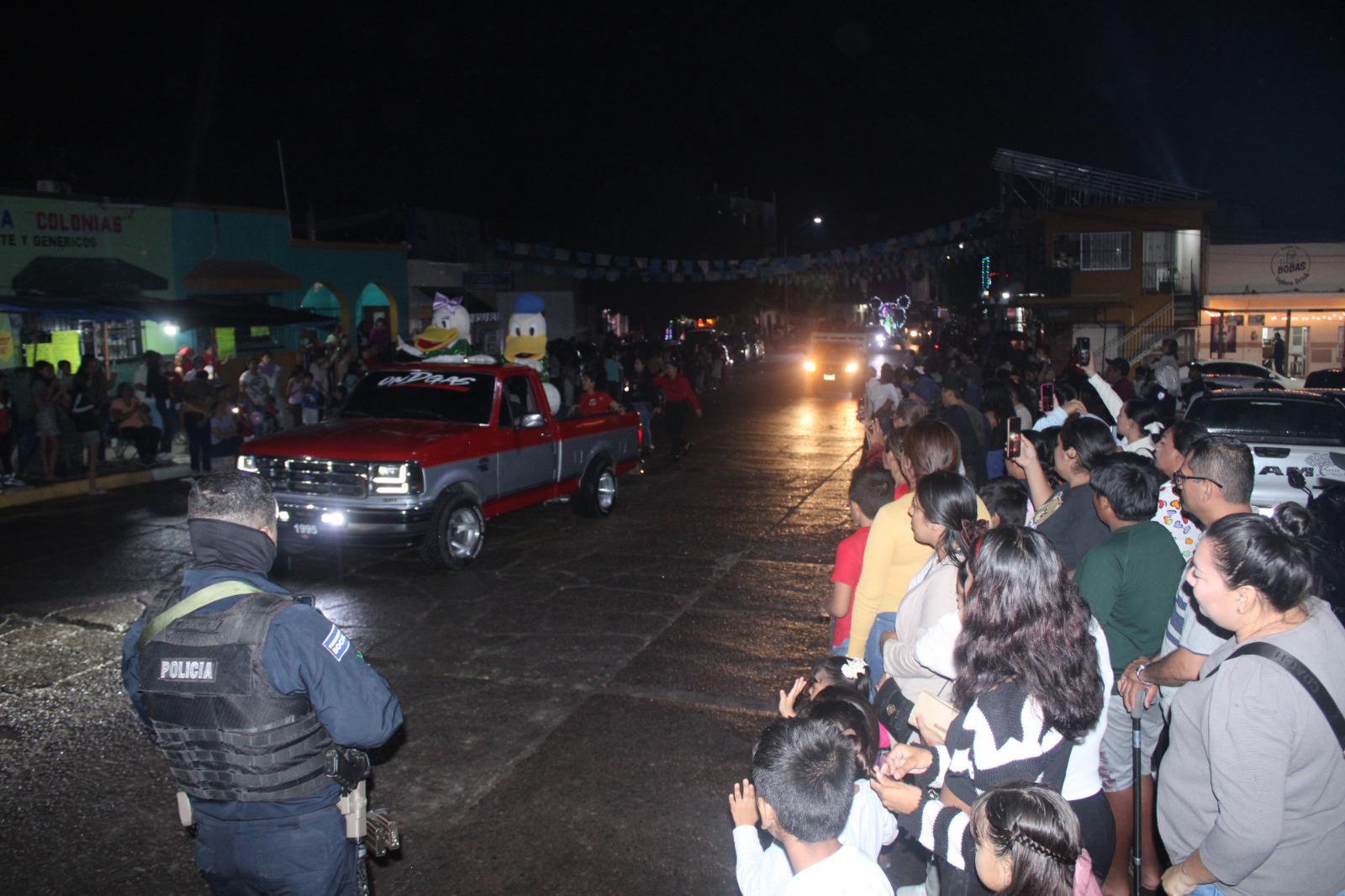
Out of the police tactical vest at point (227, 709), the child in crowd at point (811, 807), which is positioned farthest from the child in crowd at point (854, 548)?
the police tactical vest at point (227, 709)

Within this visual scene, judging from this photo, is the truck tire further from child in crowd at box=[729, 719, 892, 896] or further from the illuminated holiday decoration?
the illuminated holiday decoration

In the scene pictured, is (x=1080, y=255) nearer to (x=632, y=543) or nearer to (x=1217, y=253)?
(x=1217, y=253)

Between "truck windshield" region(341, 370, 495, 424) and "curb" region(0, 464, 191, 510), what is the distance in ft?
18.9

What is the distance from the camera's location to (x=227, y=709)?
2.98m

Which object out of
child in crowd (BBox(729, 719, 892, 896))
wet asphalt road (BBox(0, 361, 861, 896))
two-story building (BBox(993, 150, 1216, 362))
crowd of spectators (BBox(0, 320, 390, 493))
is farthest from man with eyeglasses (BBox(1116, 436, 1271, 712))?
two-story building (BBox(993, 150, 1216, 362))

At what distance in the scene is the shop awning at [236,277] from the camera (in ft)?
68.0

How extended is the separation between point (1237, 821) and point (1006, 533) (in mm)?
947

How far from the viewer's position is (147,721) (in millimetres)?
3156

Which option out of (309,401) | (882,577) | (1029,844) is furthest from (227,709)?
(309,401)

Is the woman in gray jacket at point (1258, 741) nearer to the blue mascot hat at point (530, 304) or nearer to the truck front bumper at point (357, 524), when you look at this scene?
the truck front bumper at point (357, 524)

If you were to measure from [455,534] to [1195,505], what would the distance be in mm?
6944

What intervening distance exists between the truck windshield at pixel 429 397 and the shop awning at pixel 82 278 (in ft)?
34.6

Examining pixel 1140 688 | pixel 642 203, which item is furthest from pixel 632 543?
pixel 642 203

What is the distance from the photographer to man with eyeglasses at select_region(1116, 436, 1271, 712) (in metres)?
3.71
